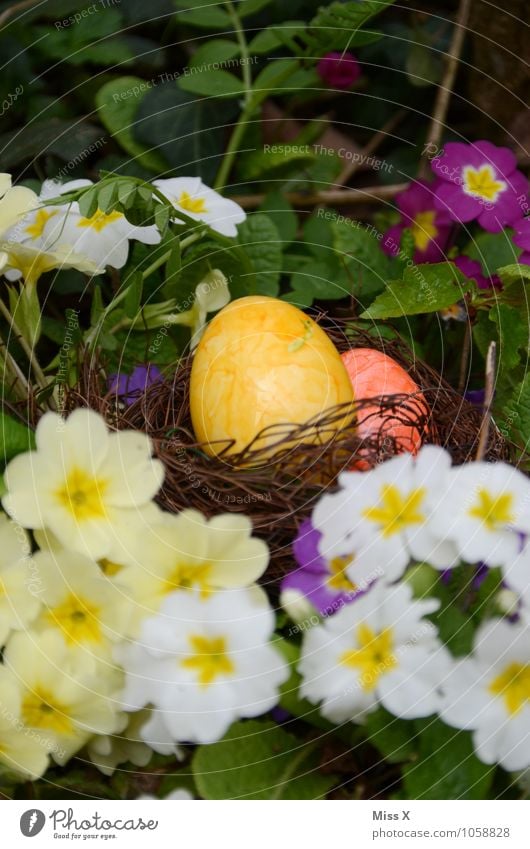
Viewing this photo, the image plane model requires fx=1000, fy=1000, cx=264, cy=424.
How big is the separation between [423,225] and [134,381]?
0.25 m

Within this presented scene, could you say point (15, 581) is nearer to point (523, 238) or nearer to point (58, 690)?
point (58, 690)

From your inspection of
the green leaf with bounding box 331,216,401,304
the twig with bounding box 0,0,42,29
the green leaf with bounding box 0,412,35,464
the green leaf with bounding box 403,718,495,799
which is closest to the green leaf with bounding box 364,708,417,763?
the green leaf with bounding box 403,718,495,799

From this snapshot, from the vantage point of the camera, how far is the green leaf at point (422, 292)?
61 cm

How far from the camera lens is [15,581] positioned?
495mm

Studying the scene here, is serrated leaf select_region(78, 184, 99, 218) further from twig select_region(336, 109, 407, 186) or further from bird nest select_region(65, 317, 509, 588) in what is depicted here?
twig select_region(336, 109, 407, 186)

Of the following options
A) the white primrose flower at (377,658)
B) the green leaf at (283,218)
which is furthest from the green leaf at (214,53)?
the white primrose flower at (377,658)

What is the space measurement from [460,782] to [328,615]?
0.10 m

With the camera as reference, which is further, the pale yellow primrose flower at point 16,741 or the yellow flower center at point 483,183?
the yellow flower center at point 483,183

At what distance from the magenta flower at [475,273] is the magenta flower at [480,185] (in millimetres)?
27

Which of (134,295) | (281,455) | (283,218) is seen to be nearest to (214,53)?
(283,218)

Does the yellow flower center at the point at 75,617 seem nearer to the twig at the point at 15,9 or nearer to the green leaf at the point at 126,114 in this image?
the green leaf at the point at 126,114

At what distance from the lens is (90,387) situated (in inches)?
24.0

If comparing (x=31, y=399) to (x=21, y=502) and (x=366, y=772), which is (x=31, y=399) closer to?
(x=21, y=502)

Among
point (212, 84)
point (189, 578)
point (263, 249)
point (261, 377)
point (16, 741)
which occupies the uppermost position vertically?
point (212, 84)
